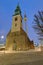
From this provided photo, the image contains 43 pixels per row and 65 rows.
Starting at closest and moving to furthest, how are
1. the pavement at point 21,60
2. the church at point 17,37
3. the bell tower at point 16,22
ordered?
the pavement at point 21,60 < the church at point 17,37 < the bell tower at point 16,22

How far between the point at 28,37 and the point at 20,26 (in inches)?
46.4

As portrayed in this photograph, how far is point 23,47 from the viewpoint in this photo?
40.5ft

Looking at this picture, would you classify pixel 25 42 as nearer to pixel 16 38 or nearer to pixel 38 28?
pixel 16 38

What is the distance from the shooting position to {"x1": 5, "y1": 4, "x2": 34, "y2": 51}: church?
12535mm

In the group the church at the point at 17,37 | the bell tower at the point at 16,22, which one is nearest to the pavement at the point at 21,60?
the church at the point at 17,37

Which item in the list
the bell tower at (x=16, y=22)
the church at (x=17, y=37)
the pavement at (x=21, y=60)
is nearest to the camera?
the pavement at (x=21, y=60)

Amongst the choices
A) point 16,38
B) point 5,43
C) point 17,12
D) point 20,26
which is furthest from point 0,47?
point 17,12

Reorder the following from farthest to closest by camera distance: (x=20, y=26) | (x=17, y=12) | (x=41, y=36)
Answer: (x=17, y=12) < (x=20, y=26) < (x=41, y=36)

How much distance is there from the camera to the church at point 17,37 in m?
12.5

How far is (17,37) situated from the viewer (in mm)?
13266

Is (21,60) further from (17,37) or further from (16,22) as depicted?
(16,22)

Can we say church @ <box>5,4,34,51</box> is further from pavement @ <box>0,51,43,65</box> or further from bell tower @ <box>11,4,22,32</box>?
pavement @ <box>0,51,43,65</box>

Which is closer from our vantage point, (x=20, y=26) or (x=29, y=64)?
(x=29, y=64)

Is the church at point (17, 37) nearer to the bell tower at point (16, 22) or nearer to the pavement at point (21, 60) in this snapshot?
the bell tower at point (16, 22)
